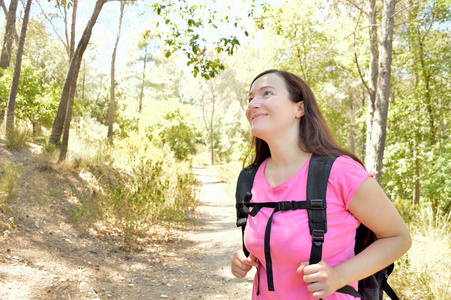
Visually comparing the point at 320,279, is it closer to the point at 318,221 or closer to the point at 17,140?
the point at 318,221

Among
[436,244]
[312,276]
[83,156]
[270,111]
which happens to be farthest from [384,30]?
[83,156]

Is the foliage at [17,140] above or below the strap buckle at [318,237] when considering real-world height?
above

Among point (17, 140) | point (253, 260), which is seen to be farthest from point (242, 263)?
point (17, 140)

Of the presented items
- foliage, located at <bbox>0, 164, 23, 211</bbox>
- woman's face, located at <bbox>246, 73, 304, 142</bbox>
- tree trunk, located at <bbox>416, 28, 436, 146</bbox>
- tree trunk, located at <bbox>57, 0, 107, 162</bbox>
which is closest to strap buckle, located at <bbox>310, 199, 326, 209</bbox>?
woman's face, located at <bbox>246, 73, 304, 142</bbox>

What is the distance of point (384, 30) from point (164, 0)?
3.59 m

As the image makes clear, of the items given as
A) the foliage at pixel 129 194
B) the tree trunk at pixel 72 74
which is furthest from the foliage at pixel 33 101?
the tree trunk at pixel 72 74

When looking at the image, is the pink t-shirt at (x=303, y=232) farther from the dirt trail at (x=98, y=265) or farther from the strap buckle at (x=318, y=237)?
the dirt trail at (x=98, y=265)

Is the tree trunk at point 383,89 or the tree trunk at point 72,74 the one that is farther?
the tree trunk at point 72,74

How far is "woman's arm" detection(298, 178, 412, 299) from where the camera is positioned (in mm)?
1203

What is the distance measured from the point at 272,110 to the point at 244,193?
1.22 ft

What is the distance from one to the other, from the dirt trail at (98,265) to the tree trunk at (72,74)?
182 cm

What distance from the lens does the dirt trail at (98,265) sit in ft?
13.3

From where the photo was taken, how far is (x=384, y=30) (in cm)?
583

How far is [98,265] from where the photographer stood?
16.6ft
